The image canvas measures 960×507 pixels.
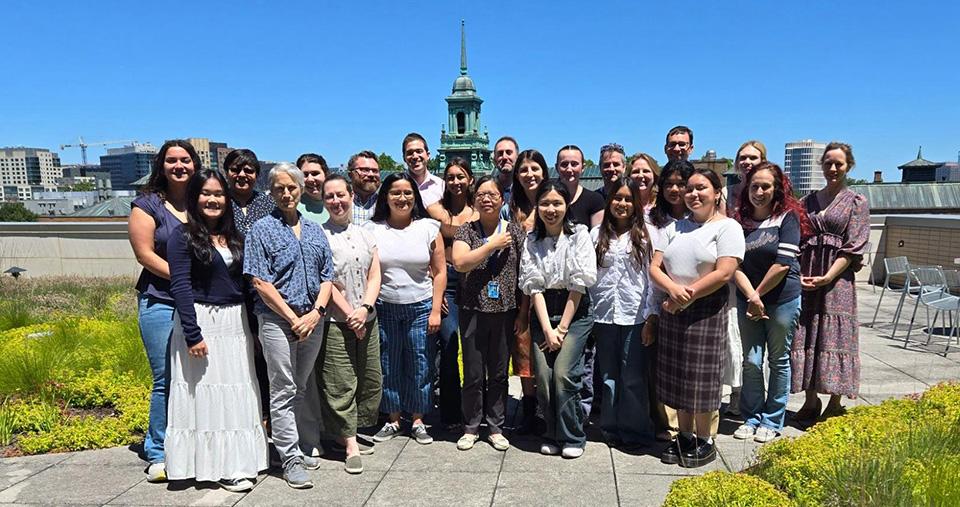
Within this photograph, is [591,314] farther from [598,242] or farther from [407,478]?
→ [407,478]

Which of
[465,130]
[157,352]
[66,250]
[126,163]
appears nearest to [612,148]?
[157,352]

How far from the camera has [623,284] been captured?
4.20m

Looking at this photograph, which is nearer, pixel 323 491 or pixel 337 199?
pixel 323 491

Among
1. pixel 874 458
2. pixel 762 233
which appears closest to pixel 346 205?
pixel 762 233

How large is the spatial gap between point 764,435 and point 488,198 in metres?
2.68

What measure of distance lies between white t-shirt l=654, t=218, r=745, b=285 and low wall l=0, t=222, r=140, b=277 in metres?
10.9

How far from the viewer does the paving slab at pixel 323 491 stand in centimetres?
365

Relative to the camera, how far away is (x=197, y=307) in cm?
368

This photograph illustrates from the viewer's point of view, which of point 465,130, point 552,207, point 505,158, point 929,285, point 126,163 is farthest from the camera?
point 126,163

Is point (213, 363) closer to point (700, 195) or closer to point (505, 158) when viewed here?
point (505, 158)

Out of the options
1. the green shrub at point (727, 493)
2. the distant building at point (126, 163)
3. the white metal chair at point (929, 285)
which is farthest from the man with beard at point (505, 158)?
the distant building at point (126, 163)

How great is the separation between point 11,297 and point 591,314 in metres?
9.77

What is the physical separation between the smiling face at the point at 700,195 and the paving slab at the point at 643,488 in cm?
170

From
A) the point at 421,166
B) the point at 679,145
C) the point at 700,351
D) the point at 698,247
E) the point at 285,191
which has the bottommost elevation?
the point at 700,351
